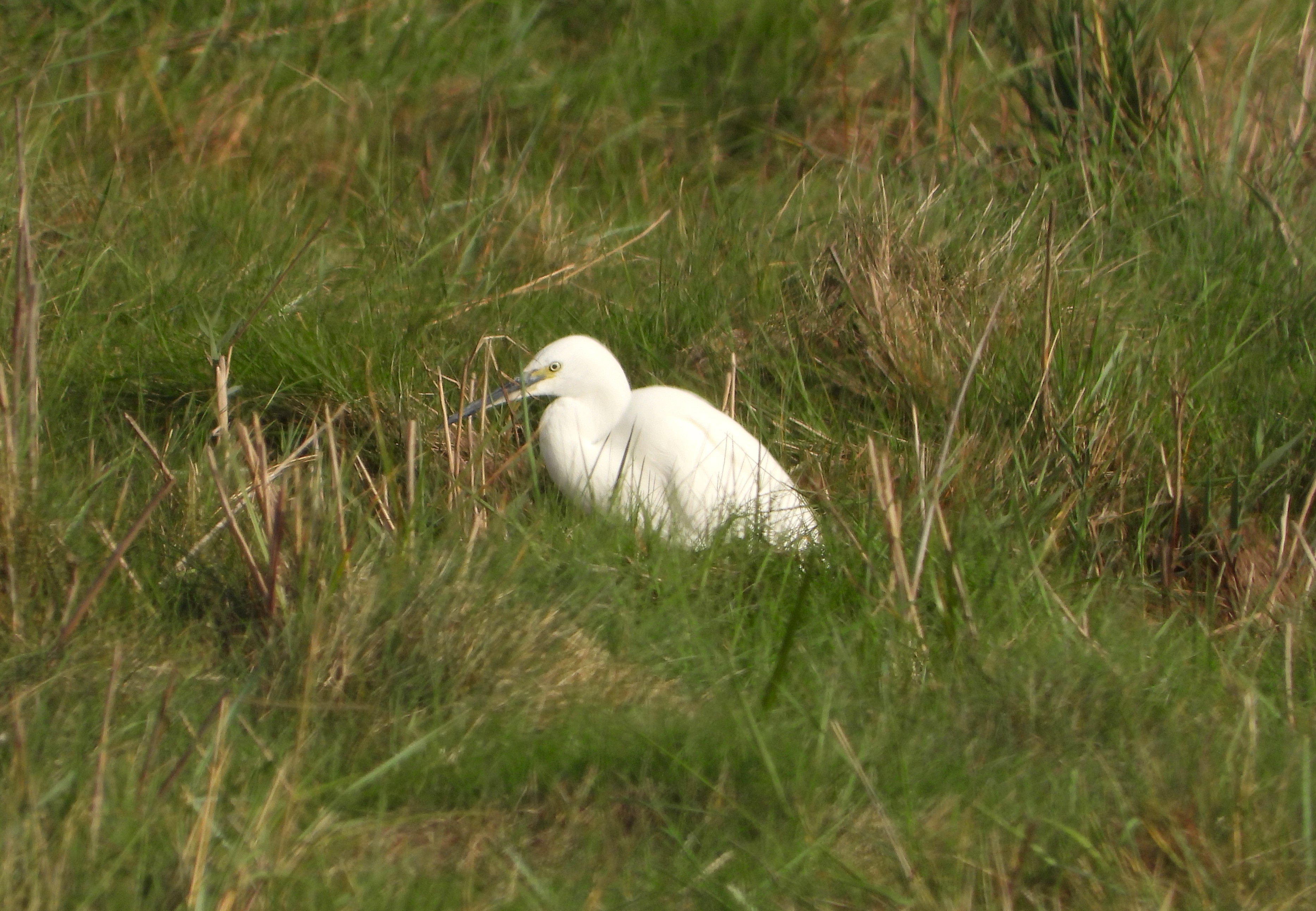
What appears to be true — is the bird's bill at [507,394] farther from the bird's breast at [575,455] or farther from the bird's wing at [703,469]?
the bird's wing at [703,469]

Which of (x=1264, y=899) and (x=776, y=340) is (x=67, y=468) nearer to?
(x=776, y=340)

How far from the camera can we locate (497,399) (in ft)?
10.8

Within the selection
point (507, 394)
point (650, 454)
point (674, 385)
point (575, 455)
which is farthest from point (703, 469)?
point (674, 385)

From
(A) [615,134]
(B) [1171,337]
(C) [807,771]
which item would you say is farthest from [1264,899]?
(A) [615,134]

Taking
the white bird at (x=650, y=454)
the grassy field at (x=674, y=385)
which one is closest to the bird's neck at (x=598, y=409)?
the white bird at (x=650, y=454)

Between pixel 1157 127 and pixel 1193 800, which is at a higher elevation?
pixel 1157 127

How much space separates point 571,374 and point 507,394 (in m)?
0.17

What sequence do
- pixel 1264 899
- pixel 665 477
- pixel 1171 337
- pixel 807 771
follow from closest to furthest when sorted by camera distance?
pixel 1264 899 → pixel 807 771 → pixel 665 477 → pixel 1171 337

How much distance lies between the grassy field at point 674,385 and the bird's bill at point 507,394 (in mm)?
72

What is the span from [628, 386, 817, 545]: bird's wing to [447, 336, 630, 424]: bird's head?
9cm

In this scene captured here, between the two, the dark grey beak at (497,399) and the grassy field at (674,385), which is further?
the dark grey beak at (497,399)

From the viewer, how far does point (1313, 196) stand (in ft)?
12.7

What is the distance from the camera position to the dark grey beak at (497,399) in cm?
315

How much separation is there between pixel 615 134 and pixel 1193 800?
10.0ft
